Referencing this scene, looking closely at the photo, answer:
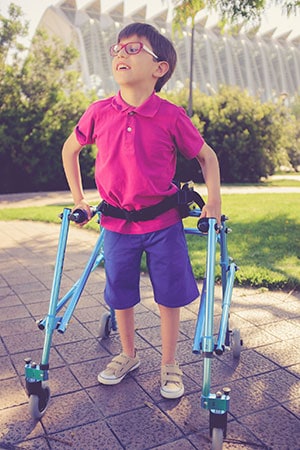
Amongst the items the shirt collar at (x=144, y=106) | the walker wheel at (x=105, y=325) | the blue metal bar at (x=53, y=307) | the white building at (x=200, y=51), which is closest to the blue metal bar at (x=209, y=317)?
the shirt collar at (x=144, y=106)

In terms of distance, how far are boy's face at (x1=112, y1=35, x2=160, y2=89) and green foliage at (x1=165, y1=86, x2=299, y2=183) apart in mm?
16786

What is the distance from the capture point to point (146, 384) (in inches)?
103

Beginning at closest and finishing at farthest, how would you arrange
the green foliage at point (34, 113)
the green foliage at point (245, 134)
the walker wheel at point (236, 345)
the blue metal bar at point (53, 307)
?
the blue metal bar at point (53, 307) < the walker wheel at point (236, 345) < the green foliage at point (34, 113) < the green foliage at point (245, 134)

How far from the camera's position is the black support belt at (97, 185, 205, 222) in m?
2.40

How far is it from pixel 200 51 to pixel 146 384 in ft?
252

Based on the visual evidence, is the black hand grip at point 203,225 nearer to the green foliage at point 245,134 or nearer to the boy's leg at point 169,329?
the boy's leg at point 169,329

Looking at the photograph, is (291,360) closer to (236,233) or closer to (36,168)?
(236,233)

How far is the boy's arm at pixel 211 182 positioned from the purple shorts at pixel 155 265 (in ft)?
0.76

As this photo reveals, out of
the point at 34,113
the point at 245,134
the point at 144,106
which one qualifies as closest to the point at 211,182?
the point at 144,106

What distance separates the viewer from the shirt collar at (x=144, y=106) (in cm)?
231

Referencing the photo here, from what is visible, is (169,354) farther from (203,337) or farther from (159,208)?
(159,208)

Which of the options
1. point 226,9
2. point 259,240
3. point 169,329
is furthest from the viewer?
point 226,9

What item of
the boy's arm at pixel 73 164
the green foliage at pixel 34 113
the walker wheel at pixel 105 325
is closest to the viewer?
the boy's arm at pixel 73 164

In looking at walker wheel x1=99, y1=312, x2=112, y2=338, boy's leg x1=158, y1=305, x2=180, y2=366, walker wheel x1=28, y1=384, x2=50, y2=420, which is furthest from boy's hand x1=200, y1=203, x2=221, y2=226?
walker wheel x1=99, y1=312, x2=112, y2=338
